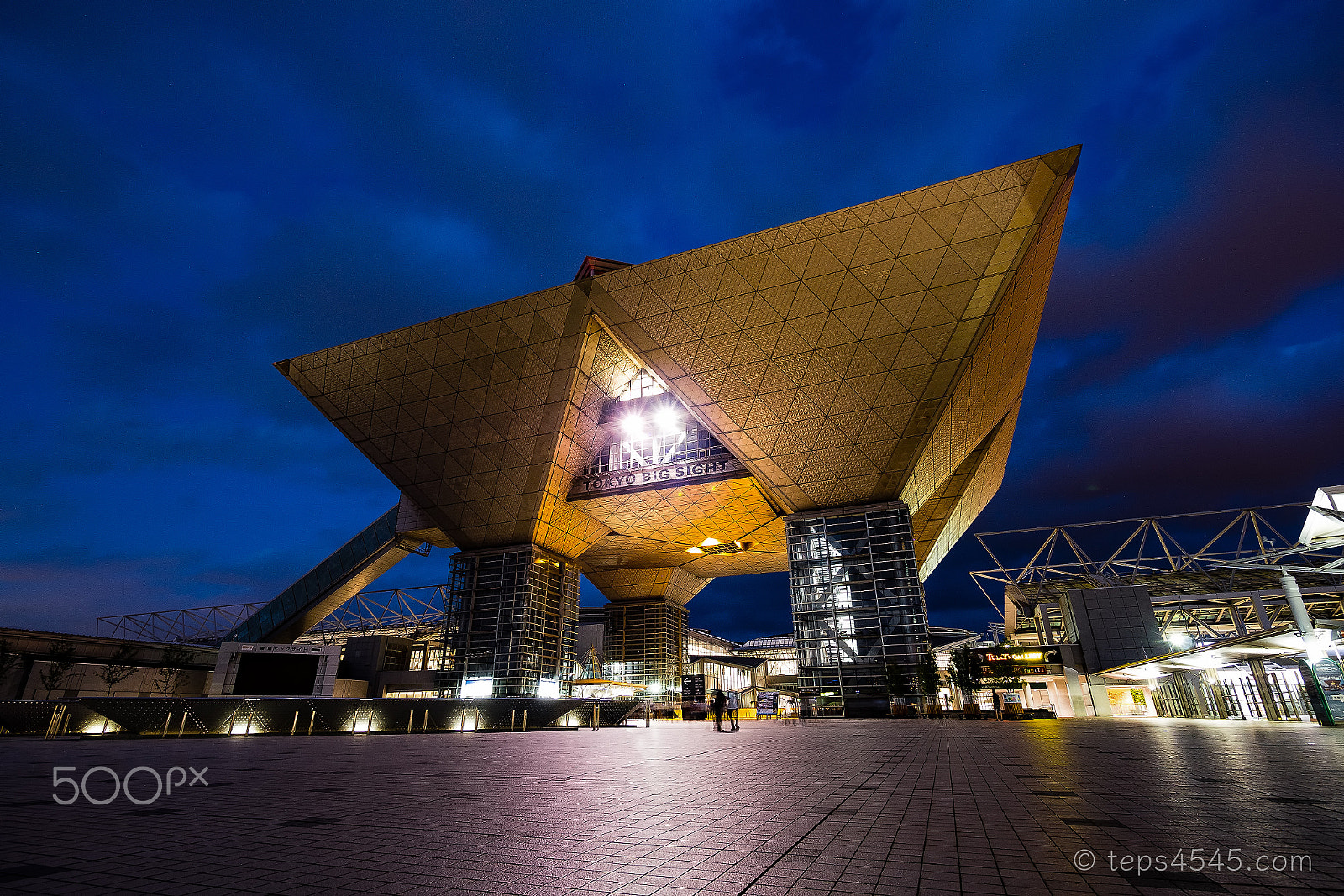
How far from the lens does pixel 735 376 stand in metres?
37.0

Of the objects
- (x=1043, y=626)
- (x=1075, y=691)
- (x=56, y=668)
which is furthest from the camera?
(x=1043, y=626)

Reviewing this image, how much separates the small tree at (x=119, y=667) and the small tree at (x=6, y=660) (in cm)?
502

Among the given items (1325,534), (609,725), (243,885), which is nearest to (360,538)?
(609,725)

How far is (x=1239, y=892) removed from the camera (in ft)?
10.3

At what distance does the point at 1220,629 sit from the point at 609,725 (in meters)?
57.4

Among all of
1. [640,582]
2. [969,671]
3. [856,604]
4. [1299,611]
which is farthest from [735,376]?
[640,582]

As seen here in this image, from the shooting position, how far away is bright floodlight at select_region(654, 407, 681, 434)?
47594 millimetres

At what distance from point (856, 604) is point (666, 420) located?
19.0 metres

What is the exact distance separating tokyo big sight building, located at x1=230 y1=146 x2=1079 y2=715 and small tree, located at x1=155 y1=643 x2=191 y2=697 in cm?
702

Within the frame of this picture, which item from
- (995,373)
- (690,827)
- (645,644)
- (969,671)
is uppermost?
(995,373)

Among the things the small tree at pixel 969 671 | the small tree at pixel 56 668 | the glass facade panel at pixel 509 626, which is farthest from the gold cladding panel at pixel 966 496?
the small tree at pixel 56 668

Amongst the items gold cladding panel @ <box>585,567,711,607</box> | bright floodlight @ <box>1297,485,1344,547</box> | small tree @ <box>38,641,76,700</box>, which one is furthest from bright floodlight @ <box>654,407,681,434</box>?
small tree @ <box>38,641,76,700</box>

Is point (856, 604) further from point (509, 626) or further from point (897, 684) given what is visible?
point (509, 626)

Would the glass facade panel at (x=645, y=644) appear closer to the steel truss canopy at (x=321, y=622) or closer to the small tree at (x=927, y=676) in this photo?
the steel truss canopy at (x=321, y=622)
